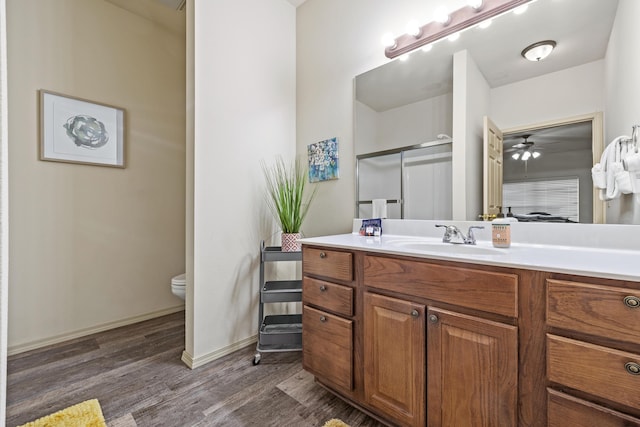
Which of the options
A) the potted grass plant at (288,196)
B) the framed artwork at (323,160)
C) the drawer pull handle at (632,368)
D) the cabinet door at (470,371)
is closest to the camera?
the drawer pull handle at (632,368)

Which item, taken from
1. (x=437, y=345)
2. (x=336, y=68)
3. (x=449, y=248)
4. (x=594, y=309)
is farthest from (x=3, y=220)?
(x=336, y=68)

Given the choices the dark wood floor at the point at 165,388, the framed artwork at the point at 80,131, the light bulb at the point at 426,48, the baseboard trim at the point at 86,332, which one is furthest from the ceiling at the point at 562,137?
the baseboard trim at the point at 86,332

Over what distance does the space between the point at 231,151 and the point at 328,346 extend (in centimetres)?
140

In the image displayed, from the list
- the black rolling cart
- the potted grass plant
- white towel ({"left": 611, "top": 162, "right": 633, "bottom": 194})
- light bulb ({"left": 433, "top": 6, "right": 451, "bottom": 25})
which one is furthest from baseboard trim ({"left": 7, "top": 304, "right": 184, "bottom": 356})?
white towel ({"left": 611, "top": 162, "right": 633, "bottom": 194})

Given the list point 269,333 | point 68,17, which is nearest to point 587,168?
point 269,333

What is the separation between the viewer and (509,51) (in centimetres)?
135

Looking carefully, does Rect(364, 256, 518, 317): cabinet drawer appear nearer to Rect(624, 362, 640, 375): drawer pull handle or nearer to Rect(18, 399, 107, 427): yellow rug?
Rect(624, 362, 640, 375): drawer pull handle

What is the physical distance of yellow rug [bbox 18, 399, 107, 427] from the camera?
4.04 ft

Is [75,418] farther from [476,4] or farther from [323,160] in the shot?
[476,4]

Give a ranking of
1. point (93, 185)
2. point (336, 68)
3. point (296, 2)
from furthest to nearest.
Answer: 1. point (296, 2)
2. point (93, 185)
3. point (336, 68)

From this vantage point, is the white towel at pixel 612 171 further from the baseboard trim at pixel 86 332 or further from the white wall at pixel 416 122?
the baseboard trim at pixel 86 332

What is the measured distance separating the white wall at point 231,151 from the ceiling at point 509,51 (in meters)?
0.87

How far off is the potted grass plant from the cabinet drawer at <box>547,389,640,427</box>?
Answer: 143cm

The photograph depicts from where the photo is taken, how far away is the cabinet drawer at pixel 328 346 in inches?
49.9
